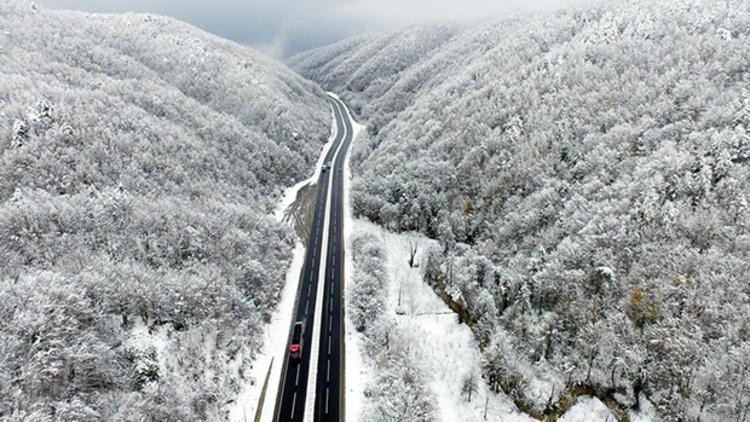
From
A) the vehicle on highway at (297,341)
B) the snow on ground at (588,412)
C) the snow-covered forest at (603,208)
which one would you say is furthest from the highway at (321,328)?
the snow on ground at (588,412)

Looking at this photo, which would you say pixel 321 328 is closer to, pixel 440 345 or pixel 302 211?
pixel 440 345

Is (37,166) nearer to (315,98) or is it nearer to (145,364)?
(145,364)

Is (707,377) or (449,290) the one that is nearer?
(707,377)

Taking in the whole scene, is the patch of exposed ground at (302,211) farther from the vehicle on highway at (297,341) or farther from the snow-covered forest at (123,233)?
the vehicle on highway at (297,341)

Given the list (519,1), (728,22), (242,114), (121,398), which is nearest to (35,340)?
(121,398)

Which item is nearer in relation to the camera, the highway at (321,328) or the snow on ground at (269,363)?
the snow on ground at (269,363)

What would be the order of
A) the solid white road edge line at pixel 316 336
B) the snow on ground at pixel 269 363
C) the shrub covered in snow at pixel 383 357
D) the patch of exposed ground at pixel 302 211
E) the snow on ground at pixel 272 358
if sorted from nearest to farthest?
1. the shrub covered in snow at pixel 383 357
2. the snow on ground at pixel 269 363
3. the snow on ground at pixel 272 358
4. the solid white road edge line at pixel 316 336
5. the patch of exposed ground at pixel 302 211

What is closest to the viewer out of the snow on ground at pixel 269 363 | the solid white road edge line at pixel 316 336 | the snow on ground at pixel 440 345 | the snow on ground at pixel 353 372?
the snow on ground at pixel 269 363
